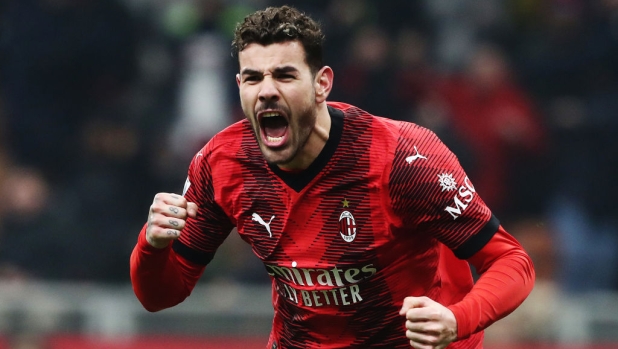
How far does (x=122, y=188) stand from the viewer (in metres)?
9.02

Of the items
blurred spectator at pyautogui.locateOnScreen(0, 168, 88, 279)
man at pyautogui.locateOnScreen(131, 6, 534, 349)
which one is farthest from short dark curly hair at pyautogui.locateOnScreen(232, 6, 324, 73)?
blurred spectator at pyautogui.locateOnScreen(0, 168, 88, 279)

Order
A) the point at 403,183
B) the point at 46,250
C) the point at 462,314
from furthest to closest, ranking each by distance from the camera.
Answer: the point at 46,250
the point at 403,183
the point at 462,314

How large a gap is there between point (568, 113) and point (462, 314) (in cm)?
601

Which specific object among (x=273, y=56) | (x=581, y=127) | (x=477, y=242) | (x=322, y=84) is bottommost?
(x=581, y=127)

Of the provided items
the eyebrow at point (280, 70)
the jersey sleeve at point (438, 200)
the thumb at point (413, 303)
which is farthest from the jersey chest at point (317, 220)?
the thumb at point (413, 303)

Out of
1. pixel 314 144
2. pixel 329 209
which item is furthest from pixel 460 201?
pixel 314 144

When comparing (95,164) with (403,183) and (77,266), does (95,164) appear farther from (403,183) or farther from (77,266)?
(403,183)

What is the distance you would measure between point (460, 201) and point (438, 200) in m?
0.09

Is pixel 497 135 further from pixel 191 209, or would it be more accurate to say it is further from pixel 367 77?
pixel 191 209

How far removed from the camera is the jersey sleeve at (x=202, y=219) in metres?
4.50

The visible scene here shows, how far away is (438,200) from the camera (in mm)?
4109

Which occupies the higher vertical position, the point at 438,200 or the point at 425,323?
the point at 438,200

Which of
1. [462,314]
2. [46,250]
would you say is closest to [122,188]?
[46,250]

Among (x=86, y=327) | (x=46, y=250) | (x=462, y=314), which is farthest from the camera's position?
(x=46, y=250)
